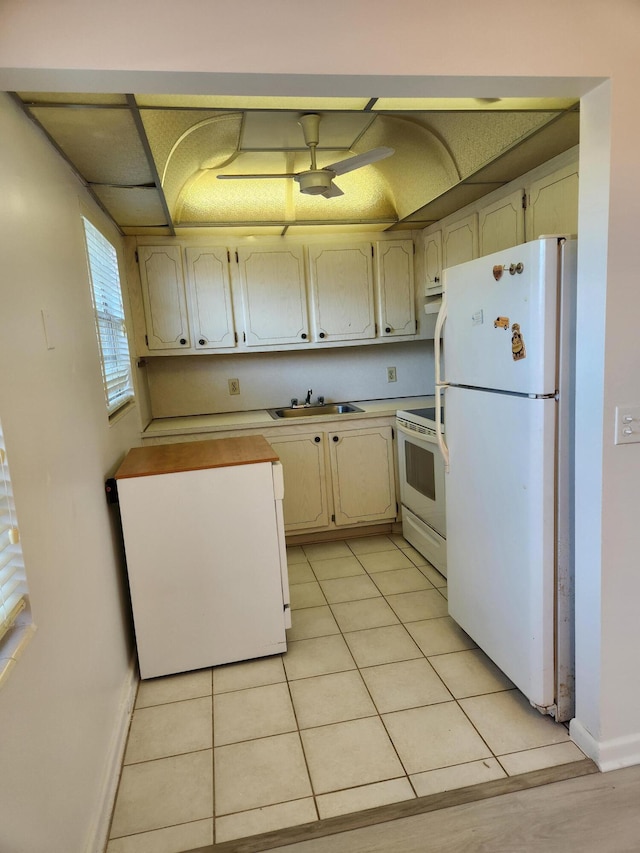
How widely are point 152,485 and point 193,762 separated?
103 centimetres

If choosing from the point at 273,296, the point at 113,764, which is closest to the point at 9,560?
the point at 113,764

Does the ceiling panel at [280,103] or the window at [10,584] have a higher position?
the ceiling panel at [280,103]

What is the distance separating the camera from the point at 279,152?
9.18 feet

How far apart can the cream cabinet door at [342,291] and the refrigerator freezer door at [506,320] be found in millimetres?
1616

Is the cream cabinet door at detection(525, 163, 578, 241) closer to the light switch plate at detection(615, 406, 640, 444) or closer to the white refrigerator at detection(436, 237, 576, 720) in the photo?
the white refrigerator at detection(436, 237, 576, 720)

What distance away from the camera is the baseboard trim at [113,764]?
1519 millimetres

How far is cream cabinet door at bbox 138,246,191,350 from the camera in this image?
139 inches

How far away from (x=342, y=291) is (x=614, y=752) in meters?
3.05

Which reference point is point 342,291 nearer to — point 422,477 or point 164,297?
point 164,297

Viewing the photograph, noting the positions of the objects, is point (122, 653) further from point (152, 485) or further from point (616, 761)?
point (616, 761)

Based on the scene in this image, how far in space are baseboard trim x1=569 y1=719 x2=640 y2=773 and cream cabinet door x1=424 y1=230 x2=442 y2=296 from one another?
8.60 ft

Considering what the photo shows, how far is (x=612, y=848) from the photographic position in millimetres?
1461

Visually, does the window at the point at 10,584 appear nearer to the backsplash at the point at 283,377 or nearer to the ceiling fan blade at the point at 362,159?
the ceiling fan blade at the point at 362,159

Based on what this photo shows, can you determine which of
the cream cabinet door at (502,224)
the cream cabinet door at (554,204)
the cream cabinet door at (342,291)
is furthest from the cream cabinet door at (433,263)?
the cream cabinet door at (554,204)
